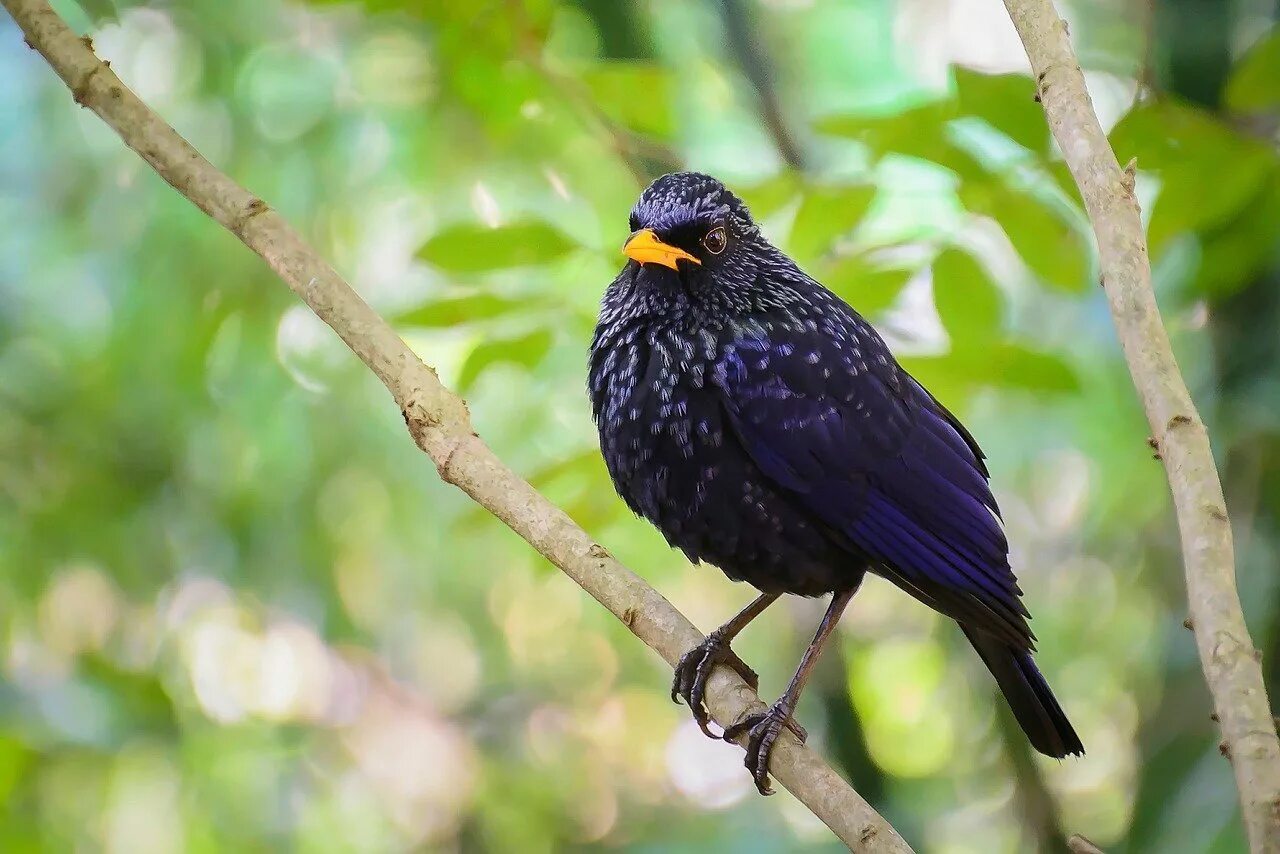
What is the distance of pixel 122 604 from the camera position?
4066mm

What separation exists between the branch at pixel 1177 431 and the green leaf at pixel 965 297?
72cm

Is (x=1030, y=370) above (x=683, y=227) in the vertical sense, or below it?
below

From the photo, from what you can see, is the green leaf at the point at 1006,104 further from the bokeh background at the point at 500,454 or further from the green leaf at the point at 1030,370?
the green leaf at the point at 1030,370

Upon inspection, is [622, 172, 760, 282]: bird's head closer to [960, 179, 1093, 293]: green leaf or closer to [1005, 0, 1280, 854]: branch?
[960, 179, 1093, 293]: green leaf

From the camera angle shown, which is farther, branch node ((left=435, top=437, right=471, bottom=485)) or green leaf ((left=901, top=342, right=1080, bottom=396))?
green leaf ((left=901, top=342, right=1080, bottom=396))

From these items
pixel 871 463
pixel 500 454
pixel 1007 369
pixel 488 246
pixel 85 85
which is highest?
pixel 85 85

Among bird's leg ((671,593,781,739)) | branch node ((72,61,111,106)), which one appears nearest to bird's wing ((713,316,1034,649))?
bird's leg ((671,593,781,739))

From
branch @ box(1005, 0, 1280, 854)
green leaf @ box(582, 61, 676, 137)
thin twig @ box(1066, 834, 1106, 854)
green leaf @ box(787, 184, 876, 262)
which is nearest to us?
branch @ box(1005, 0, 1280, 854)

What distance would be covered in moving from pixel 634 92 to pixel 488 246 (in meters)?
0.58

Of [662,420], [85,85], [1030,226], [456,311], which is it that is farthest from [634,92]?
[85,85]

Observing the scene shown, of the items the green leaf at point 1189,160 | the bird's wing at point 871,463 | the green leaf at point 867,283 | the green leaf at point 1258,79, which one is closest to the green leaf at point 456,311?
the bird's wing at point 871,463

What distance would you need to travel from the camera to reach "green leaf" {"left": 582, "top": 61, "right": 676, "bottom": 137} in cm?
302

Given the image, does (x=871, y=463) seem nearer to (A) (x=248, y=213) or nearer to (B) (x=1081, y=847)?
(B) (x=1081, y=847)

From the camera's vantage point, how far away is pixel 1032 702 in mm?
2805
